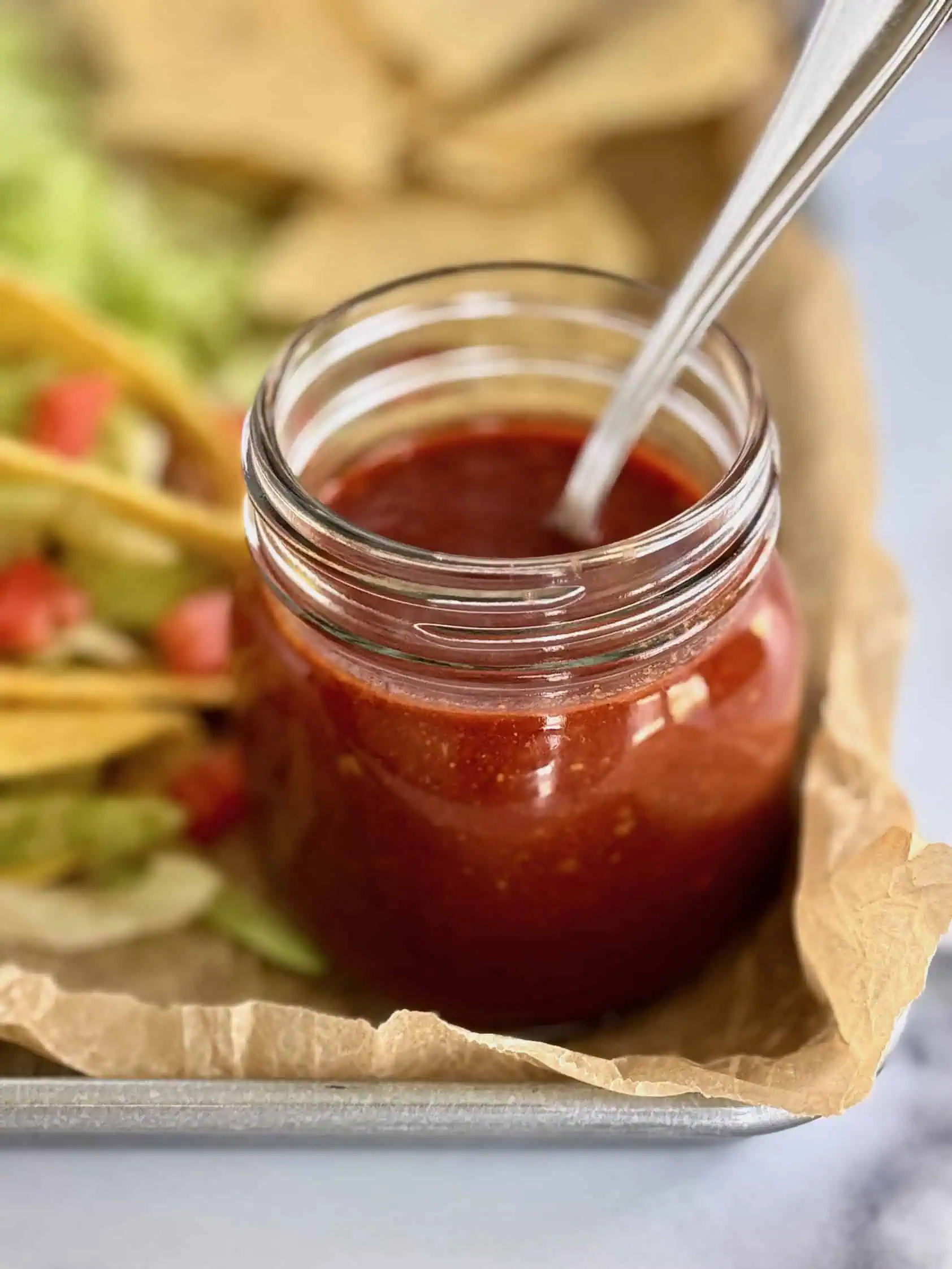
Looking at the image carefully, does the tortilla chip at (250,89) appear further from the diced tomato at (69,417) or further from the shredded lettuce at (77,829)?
the shredded lettuce at (77,829)

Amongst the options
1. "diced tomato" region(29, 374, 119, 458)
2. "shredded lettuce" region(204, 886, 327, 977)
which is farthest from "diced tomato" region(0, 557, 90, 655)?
"shredded lettuce" region(204, 886, 327, 977)

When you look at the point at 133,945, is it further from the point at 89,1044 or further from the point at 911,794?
the point at 911,794

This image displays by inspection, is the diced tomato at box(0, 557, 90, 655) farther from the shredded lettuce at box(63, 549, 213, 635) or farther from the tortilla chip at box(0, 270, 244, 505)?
the tortilla chip at box(0, 270, 244, 505)

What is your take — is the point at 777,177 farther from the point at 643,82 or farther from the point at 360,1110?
the point at 643,82

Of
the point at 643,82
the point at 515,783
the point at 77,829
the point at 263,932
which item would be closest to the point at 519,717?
the point at 515,783

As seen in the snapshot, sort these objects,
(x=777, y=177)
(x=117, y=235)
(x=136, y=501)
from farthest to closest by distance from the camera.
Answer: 1. (x=117, y=235)
2. (x=136, y=501)
3. (x=777, y=177)

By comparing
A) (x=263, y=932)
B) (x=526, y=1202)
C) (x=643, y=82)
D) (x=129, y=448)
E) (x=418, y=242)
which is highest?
(x=643, y=82)
